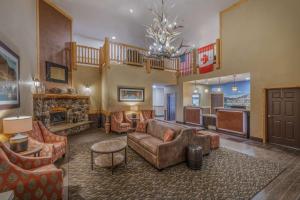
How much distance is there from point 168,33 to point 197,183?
3.91 metres

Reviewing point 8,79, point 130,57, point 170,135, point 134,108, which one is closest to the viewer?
point 8,79

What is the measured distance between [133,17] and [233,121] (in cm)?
687

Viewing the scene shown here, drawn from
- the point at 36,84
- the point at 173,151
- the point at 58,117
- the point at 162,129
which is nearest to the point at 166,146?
the point at 173,151

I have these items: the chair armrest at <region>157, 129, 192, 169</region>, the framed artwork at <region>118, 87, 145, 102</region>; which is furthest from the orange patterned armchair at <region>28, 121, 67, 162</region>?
the framed artwork at <region>118, 87, 145, 102</region>

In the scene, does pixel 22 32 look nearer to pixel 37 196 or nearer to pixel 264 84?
pixel 37 196

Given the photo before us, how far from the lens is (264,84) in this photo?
16.9 ft

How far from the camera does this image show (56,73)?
6.09 metres

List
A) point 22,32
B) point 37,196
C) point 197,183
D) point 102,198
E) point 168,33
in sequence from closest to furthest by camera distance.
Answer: point 37,196 < point 102,198 < point 197,183 < point 22,32 < point 168,33

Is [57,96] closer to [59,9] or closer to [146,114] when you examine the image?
[59,9]

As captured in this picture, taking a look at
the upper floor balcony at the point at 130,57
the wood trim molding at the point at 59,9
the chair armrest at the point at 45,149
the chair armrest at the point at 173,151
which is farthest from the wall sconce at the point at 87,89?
the chair armrest at the point at 173,151

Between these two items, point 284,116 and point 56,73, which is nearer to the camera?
point 284,116

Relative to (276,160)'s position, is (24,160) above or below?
above

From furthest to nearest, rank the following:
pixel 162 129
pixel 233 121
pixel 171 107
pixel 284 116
→ 1. pixel 171 107
2. pixel 233 121
3. pixel 284 116
4. pixel 162 129

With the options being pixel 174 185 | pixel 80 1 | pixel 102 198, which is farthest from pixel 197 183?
pixel 80 1
